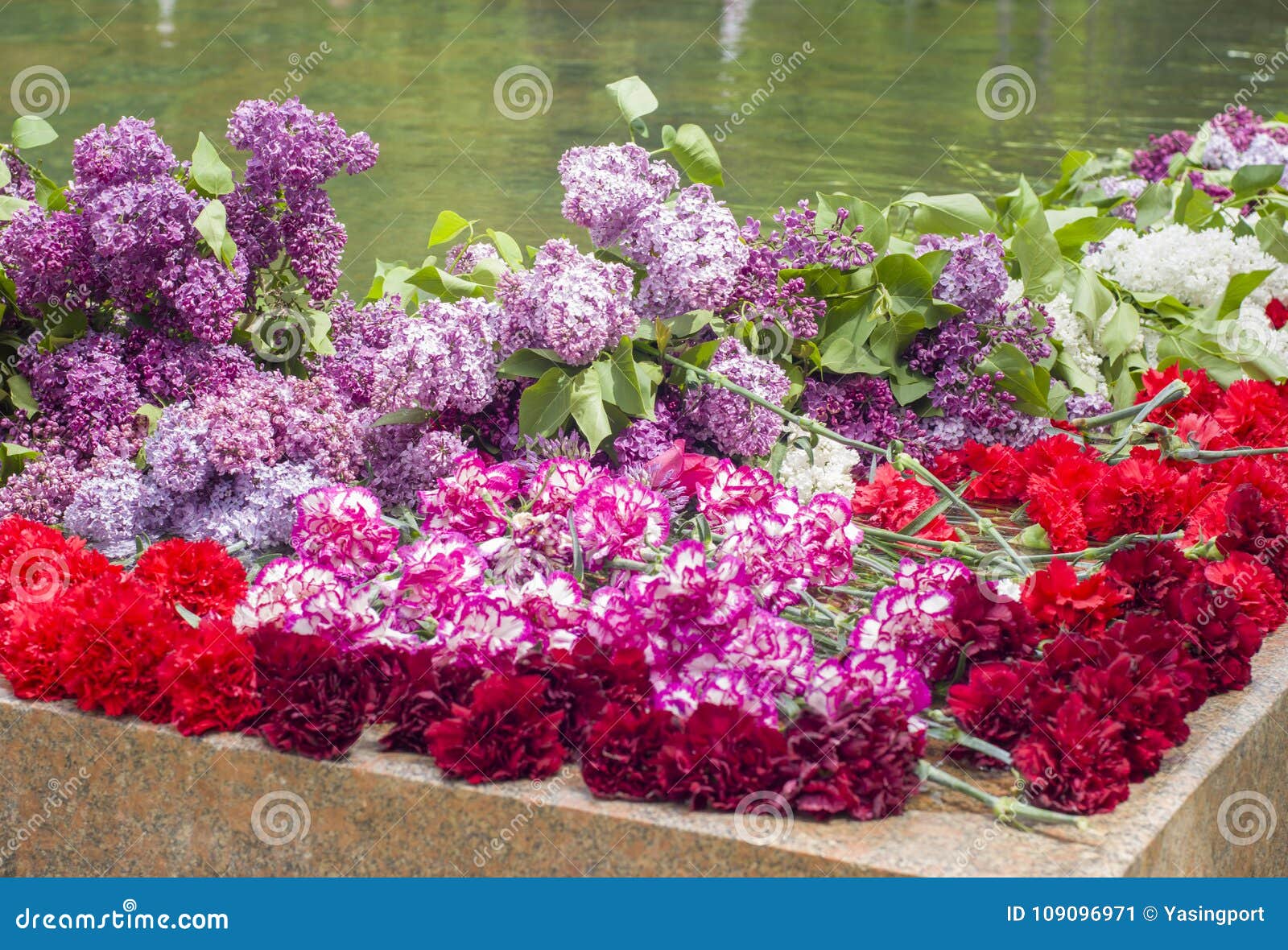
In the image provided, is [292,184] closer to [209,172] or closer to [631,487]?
[209,172]

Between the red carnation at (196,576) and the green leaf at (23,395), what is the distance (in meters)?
0.60

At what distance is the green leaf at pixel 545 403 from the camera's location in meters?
2.13

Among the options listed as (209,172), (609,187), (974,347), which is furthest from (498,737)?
(974,347)

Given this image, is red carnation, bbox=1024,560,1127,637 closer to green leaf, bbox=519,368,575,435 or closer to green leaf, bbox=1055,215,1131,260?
green leaf, bbox=519,368,575,435

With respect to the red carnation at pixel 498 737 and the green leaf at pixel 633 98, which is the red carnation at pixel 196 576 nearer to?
the red carnation at pixel 498 737

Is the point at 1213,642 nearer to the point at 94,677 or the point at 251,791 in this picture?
the point at 251,791

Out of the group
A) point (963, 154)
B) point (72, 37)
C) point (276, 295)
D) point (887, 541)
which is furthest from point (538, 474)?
point (72, 37)

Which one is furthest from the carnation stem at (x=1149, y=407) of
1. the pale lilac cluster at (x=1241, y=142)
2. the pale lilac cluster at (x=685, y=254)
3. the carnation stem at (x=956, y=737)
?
the pale lilac cluster at (x=1241, y=142)

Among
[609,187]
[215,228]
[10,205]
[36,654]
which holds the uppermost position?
[609,187]

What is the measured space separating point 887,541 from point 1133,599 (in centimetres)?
39

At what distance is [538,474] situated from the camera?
196 centimetres

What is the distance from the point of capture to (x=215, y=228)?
2.22 m

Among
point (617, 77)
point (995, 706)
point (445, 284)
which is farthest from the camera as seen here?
point (617, 77)

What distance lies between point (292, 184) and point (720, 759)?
4.34 ft
